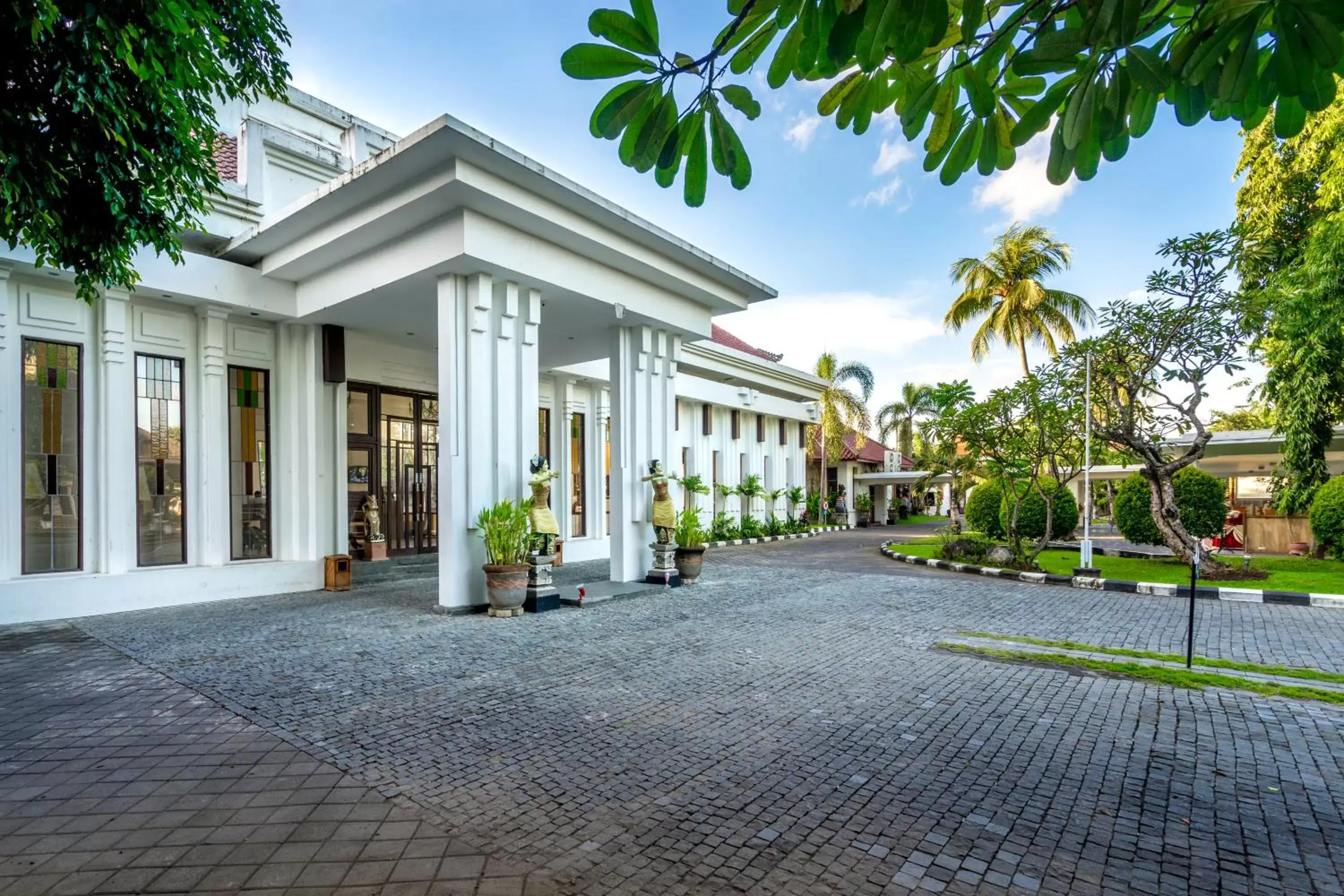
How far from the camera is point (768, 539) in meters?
20.2

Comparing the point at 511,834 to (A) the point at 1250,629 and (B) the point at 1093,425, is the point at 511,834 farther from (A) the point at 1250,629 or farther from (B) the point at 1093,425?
(B) the point at 1093,425

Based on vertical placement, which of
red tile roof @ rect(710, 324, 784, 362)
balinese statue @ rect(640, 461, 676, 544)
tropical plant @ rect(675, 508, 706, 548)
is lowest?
tropical plant @ rect(675, 508, 706, 548)

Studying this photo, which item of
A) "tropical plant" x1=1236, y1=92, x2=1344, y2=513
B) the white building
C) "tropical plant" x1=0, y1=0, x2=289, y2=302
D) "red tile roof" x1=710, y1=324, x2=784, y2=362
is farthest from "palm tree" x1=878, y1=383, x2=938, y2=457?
"tropical plant" x1=0, y1=0, x2=289, y2=302

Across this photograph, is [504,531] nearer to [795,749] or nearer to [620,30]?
[795,749]

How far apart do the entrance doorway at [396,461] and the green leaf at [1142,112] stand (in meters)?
10.8

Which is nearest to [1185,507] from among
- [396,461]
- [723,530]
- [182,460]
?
[723,530]

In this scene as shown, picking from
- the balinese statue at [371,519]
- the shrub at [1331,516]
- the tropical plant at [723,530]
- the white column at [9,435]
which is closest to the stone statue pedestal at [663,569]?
the balinese statue at [371,519]

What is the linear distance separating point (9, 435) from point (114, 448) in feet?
3.03

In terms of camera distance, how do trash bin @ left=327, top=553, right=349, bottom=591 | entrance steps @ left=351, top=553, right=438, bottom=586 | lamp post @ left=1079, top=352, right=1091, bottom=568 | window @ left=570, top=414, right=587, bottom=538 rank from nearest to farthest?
trash bin @ left=327, top=553, right=349, bottom=591, entrance steps @ left=351, top=553, right=438, bottom=586, lamp post @ left=1079, top=352, right=1091, bottom=568, window @ left=570, top=414, right=587, bottom=538

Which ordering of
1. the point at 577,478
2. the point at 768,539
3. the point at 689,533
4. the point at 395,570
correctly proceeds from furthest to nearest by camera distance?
1. the point at 768,539
2. the point at 577,478
3. the point at 395,570
4. the point at 689,533

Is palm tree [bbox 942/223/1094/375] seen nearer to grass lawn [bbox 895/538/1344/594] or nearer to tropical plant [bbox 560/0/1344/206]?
grass lawn [bbox 895/538/1344/594]

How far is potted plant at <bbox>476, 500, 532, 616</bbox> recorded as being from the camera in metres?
7.76

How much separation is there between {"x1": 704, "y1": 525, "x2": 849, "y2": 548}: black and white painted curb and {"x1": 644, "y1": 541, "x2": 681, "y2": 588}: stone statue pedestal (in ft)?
16.6

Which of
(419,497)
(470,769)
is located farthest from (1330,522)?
(419,497)
